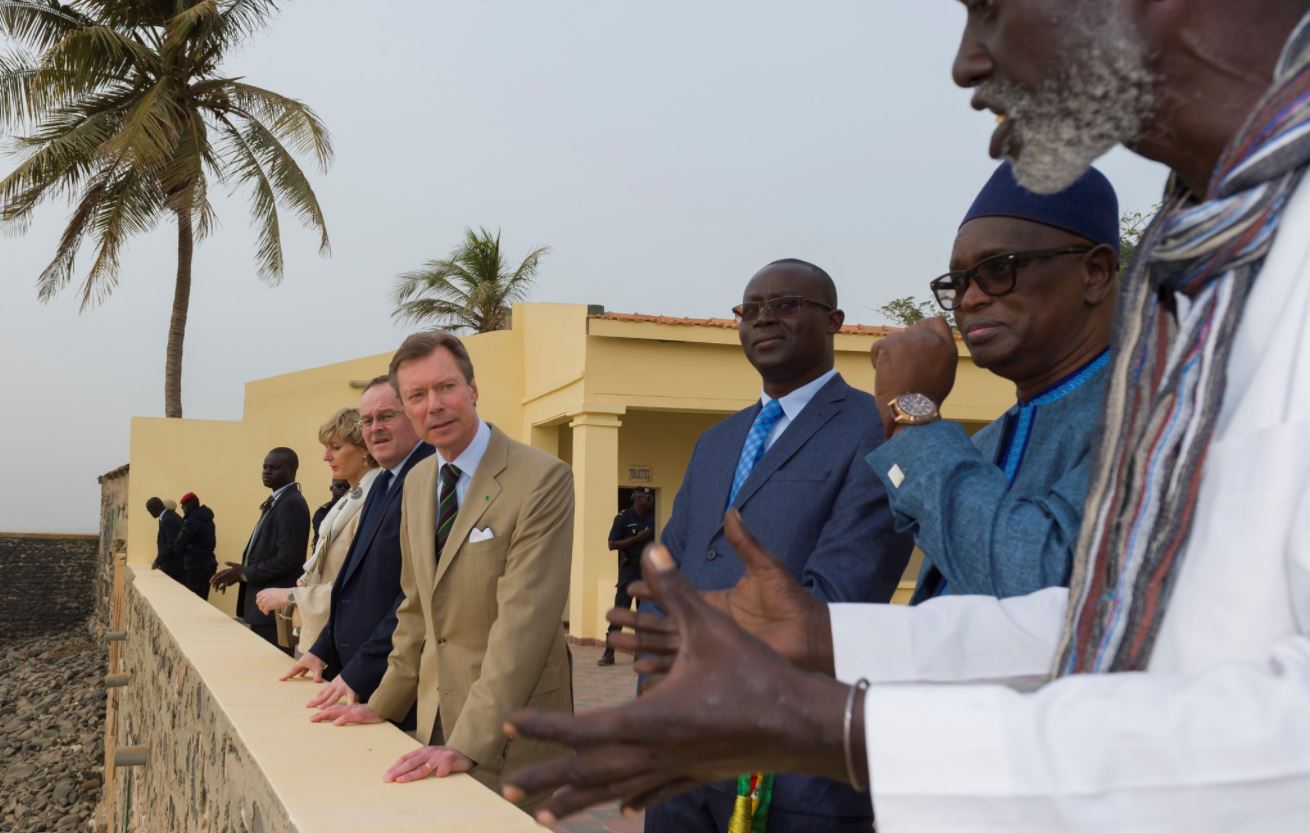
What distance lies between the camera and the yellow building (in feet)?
47.9

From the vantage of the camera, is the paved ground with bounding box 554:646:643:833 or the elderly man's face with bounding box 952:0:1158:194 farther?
the paved ground with bounding box 554:646:643:833

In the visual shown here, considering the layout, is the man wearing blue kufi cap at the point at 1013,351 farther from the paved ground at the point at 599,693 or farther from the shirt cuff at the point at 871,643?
the paved ground at the point at 599,693

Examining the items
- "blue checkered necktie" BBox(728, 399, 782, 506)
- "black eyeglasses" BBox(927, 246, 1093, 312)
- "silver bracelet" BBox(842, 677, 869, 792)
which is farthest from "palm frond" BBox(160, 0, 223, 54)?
"silver bracelet" BBox(842, 677, 869, 792)

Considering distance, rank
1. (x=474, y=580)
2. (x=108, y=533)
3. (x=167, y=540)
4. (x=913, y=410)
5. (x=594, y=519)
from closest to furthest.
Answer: (x=913, y=410) → (x=474, y=580) → (x=594, y=519) → (x=167, y=540) → (x=108, y=533)

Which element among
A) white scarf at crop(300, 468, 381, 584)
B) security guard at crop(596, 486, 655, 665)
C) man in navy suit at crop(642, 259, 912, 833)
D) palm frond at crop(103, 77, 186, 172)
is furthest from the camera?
palm frond at crop(103, 77, 186, 172)

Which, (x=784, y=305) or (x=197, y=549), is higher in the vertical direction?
(x=784, y=305)

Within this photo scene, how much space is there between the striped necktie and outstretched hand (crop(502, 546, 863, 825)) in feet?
8.89

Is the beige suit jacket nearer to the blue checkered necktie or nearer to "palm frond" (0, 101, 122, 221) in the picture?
the blue checkered necktie

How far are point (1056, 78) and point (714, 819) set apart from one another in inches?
75.0

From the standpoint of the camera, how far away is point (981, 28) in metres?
1.32

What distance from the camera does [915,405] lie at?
74.7 inches

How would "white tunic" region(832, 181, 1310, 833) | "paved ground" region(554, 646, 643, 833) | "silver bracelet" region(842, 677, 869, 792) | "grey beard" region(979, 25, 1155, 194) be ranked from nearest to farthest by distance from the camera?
"white tunic" region(832, 181, 1310, 833)
"silver bracelet" region(842, 677, 869, 792)
"grey beard" region(979, 25, 1155, 194)
"paved ground" region(554, 646, 643, 833)

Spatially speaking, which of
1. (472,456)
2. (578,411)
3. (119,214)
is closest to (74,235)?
(119,214)

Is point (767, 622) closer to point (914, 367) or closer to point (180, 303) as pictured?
point (914, 367)
